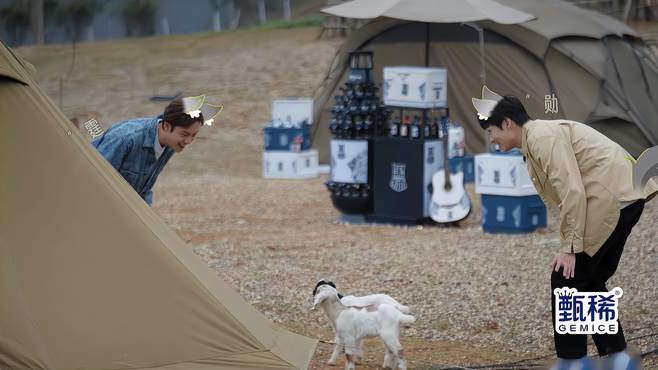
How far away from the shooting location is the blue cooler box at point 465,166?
11.7 meters

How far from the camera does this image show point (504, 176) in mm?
10375

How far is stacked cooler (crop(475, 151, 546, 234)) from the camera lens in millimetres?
10320

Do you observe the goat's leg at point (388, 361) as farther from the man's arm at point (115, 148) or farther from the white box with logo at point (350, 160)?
the white box with logo at point (350, 160)

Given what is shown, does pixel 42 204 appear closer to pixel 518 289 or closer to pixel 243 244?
pixel 518 289

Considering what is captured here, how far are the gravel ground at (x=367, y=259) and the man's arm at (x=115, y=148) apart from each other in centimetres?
138

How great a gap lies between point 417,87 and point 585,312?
638 centimetres

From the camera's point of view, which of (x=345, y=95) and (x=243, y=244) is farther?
(x=345, y=95)

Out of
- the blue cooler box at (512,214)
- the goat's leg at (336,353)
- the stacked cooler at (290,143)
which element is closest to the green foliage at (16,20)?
the stacked cooler at (290,143)

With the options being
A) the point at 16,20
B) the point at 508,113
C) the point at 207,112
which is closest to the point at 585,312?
the point at 508,113

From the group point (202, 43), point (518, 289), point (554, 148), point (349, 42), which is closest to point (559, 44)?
point (349, 42)

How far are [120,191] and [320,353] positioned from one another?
1.64 m

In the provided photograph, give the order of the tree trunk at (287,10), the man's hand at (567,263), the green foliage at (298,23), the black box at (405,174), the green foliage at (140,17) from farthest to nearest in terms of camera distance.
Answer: the tree trunk at (287,10) → the green foliage at (298,23) → the green foliage at (140,17) → the black box at (405,174) → the man's hand at (567,263)

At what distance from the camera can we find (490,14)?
1151 centimetres

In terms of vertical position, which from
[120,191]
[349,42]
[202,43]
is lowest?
[202,43]
